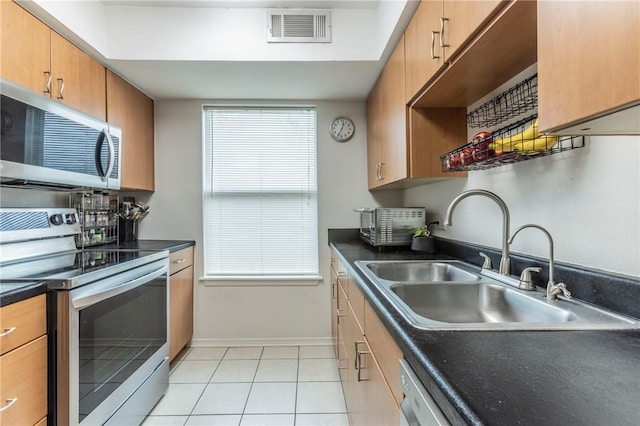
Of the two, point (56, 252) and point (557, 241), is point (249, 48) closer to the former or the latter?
point (56, 252)

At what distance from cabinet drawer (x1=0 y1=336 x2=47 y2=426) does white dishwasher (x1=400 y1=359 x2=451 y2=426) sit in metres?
1.31

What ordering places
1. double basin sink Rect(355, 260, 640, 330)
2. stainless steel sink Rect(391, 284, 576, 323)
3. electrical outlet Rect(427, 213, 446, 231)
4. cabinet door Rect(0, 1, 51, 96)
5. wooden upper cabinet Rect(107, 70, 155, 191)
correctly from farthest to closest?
wooden upper cabinet Rect(107, 70, 155, 191), electrical outlet Rect(427, 213, 446, 231), cabinet door Rect(0, 1, 51, 96), stainless steel sink Rect(391, 284, 576, 323), double basin sink Rect(355, 260, 640, 330)

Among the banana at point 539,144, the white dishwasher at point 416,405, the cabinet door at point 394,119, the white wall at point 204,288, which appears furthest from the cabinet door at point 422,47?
the white wall at point 204,288

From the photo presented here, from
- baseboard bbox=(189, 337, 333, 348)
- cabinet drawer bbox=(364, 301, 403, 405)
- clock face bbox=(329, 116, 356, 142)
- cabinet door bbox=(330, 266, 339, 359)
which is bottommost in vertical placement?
baseboard bbox=(189, 337, 333, 348)

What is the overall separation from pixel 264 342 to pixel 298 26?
250cm

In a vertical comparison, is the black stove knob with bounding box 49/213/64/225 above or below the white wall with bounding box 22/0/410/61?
below

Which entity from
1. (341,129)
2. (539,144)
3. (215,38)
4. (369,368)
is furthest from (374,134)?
(369,368)

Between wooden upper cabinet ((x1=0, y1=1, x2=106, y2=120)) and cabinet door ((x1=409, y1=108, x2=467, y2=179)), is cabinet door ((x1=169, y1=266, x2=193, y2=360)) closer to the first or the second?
wooden upper cabinet ((x1=0, y1=1, x2=106, y2=120))

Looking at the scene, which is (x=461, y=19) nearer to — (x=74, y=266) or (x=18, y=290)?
(x=18, y=290)

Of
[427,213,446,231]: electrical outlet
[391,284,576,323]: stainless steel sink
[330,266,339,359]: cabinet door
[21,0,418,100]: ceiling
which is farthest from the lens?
[330,266,339,359]: cabinet door

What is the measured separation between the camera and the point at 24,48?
1555 mm

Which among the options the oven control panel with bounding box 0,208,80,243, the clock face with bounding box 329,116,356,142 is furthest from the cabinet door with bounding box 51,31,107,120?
the clock face with bounding box 329,116,356,142

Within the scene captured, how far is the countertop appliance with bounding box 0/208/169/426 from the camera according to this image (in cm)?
128

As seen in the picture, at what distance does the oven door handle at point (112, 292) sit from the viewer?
1.33m
